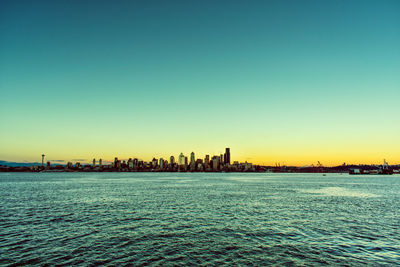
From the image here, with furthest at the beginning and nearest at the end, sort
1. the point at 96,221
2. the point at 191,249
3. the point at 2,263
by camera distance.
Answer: the point at 96,221
the point at 191,249
the point at 2,263

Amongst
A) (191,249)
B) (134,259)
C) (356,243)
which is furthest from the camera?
(356,243)

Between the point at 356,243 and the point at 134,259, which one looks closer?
the point at 134,259

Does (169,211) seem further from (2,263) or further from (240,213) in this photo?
(2,263)

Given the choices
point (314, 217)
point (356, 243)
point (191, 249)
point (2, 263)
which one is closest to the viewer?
point (2, 263)

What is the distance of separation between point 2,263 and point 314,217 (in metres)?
43.5

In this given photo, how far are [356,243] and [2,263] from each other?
36079 mm

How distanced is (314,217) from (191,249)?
89.1 feet

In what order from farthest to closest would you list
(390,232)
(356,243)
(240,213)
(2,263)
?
(240,213)
(390,232)
(356,243)
(2,263)

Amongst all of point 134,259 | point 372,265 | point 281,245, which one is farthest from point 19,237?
point 372,265

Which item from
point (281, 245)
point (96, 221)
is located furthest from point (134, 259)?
point (96, 221)

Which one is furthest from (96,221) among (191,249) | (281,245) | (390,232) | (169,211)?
(390,232)

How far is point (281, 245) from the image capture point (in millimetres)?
27844

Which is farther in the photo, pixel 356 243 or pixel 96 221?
pixel 96 221

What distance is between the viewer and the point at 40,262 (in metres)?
22.6
